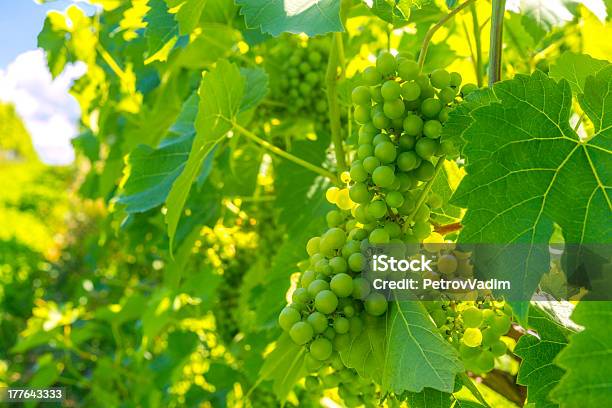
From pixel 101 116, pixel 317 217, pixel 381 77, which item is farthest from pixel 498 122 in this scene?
pixel 101 116

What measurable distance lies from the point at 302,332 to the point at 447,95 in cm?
33

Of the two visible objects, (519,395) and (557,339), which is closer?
(557,339)

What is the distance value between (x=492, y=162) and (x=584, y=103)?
134 mm

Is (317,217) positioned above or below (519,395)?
above

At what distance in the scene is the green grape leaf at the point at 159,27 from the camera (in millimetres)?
1340

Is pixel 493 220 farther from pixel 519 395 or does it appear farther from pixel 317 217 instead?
pixel 317 217

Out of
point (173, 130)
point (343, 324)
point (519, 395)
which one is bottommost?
point (519, 395)

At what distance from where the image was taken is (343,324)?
29.5 inches

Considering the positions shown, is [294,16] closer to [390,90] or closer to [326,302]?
[390,90]

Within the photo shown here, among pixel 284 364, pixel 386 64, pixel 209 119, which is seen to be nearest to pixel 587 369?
pixel 386 64

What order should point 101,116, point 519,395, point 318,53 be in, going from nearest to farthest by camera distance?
point 519,395 → point 318,53 → point 101,116

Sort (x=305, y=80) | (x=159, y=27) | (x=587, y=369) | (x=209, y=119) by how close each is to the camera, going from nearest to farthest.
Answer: (x=587, y=369) < (x=209, y=119) < (x=159, y=27) < (x=305, y=80)

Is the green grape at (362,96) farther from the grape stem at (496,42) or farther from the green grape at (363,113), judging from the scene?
the grape stem at (496,42)

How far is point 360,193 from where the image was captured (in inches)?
31.2
